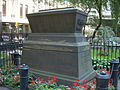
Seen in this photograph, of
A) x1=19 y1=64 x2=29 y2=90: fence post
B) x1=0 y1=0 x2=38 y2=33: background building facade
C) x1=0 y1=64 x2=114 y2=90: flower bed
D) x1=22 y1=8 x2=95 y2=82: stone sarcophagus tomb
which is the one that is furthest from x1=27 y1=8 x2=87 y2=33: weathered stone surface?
x1=0 y1=0 x2=38 y2=33: background building facade

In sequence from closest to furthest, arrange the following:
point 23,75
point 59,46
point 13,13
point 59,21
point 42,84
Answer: point 23,75
point 42,84
point 59,46
point 59,21
point 13,13

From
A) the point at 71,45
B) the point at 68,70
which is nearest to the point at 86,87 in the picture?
the point at 68,70

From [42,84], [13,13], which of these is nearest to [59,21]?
[42,84]

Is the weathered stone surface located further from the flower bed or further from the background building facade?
the background building facade

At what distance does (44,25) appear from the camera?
512 cm

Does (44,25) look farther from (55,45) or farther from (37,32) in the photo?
(55,45)

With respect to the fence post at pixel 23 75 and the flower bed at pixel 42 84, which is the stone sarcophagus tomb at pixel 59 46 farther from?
the fence post at pixel 23 75

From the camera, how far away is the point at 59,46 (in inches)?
183

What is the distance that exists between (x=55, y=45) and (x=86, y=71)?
121cm

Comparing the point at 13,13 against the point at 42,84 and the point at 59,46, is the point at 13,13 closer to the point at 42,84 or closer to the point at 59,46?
the point at 59,46

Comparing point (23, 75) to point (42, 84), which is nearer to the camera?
point (23, 75)

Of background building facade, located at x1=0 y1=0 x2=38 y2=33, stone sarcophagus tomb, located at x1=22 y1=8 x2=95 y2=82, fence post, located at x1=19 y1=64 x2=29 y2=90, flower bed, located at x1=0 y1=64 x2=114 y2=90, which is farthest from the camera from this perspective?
background building facade, located at x1=0 y1=0 x2=38 y2=33

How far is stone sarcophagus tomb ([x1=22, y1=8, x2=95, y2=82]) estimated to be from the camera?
4.46m

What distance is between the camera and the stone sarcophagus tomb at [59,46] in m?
4.46
